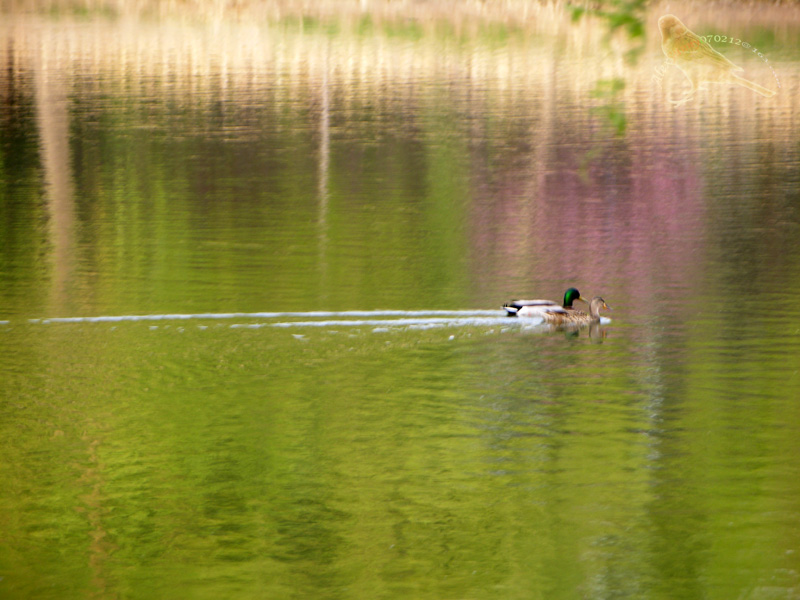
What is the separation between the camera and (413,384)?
12.8m

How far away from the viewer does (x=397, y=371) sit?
1316cm

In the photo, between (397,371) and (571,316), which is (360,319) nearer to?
(397,371)

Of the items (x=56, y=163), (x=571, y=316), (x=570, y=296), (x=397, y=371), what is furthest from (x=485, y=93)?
(x=397, y=371)

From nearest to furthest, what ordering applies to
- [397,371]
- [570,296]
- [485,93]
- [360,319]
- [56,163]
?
[397,371] → [360,319] → [570,296] → [56,163] → [485,93]

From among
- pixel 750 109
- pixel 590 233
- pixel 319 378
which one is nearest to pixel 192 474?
pixel 319 378

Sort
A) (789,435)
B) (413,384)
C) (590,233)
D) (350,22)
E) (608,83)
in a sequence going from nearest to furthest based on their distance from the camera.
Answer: (608,83) → (789,435) → (413,384) → (590,233) → (350,22)

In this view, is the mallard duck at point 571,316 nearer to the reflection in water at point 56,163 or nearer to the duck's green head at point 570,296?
the duck's green head at point 570,296

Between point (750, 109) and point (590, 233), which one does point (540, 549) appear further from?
point (750, 109)

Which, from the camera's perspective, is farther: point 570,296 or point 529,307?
point 570,296

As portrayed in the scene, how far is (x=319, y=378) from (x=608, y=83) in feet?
28.7

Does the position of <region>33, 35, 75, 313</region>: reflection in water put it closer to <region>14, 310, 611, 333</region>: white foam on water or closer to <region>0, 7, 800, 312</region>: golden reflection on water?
<region>0, 7, 800, 312</region>: golden reflection on water

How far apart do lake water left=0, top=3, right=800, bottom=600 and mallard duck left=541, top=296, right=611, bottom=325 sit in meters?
0.13

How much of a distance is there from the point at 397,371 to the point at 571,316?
99.1 inches

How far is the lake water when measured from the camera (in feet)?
30.3
